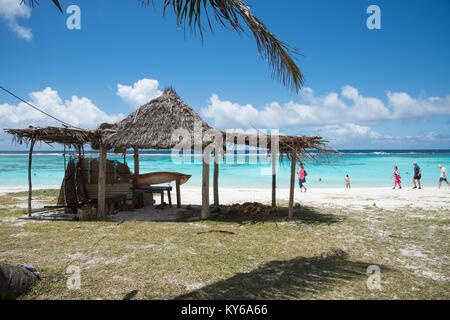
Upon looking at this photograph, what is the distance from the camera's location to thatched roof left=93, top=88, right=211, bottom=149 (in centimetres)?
756

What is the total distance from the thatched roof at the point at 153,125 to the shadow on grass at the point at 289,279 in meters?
4.49

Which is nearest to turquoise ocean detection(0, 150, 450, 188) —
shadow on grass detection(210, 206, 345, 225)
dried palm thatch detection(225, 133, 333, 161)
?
dried palm thatch detection(225, 133, 333, 161)

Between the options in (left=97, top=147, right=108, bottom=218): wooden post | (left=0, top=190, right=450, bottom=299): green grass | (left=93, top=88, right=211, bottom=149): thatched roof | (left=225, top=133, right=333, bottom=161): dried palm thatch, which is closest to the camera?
(left=0, top=190, right=450, bottom=299): green grass

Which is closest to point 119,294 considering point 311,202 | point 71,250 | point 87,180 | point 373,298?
point 71,250

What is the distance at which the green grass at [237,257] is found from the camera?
10.8 feet

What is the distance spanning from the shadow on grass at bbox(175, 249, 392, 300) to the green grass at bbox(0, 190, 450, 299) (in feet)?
0.04

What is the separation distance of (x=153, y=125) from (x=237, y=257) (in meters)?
4.82

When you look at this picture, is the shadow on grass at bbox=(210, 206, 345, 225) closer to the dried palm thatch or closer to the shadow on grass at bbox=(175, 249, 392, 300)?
the dried palm thatch

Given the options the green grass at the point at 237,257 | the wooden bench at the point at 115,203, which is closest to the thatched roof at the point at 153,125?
the wooden bench at the point at 115,203

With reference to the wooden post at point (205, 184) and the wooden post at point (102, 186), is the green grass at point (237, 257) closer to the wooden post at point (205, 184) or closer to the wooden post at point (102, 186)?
the wooden post at point (205, 184)

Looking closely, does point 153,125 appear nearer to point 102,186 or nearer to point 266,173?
point 102,186

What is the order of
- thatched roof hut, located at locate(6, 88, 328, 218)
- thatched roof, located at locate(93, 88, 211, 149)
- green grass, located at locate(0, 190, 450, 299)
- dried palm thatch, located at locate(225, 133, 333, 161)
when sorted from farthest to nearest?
thatched roof, located at locate(93, 88, 211, 149), thatched roof hut, located at locate(6, 88, 328, 218), dried palm thatch, located at locate(225, 133, 333, 161), green grass, located at locate(0, 190, 450, 299)

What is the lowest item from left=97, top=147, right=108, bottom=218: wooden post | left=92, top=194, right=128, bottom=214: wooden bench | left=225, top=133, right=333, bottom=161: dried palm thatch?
left=92, top=194, right=128, bottom=214: wooden bench
